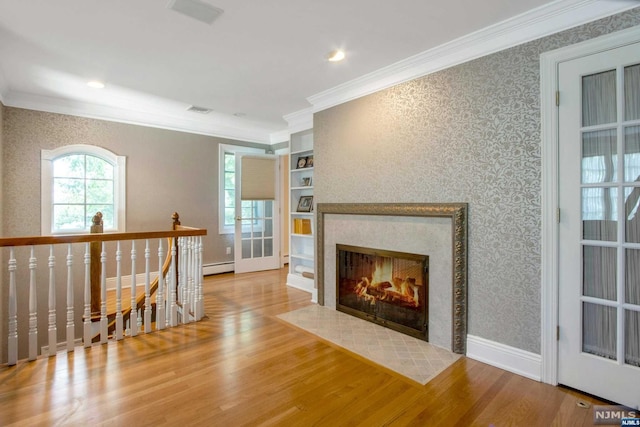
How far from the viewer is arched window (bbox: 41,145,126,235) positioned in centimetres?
392

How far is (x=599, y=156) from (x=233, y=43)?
271cm

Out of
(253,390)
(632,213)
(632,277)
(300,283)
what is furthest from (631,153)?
(300,283)

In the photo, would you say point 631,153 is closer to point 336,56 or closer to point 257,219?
point 336,56

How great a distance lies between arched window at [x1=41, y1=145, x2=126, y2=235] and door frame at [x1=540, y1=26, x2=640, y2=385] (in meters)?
4.86

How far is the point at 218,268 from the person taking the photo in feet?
17.6

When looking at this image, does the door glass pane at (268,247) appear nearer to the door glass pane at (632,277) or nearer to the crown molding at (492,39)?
the crown molding at (492,39)

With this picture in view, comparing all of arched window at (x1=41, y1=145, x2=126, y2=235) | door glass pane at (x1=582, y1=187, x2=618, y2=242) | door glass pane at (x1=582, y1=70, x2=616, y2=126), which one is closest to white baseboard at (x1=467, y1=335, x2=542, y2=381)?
door glass pane at (x1=582, y1=187, x2=618, y2=242)

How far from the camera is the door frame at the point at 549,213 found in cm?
205

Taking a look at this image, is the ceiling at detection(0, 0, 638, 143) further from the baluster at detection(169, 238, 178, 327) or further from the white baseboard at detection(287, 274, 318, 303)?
the white baseboard at detection(287, 274, 318, 303)

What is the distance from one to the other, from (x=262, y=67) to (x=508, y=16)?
2.04 meters

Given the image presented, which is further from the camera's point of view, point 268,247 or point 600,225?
point 268,247

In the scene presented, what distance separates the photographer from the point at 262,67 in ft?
9.82

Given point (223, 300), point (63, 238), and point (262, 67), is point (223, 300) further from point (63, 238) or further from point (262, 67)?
point (262, 67)

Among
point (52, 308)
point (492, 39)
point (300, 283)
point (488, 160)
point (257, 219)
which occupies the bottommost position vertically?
point (300, 283)
